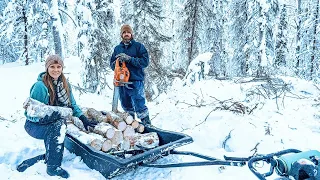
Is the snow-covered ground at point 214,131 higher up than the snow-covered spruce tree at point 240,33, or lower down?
lower down

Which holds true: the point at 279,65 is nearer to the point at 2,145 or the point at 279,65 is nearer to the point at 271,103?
the point at 271,103

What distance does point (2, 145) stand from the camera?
5066 mm

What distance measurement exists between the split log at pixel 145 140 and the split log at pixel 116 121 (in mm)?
267

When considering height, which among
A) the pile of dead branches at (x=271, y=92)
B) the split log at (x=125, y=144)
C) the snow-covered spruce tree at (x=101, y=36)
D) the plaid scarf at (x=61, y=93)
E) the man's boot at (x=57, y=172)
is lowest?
the man's boot at (x=57, y=172)

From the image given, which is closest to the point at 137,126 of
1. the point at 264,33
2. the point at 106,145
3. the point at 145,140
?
the point at 145,140

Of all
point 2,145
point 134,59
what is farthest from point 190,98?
point 2,145

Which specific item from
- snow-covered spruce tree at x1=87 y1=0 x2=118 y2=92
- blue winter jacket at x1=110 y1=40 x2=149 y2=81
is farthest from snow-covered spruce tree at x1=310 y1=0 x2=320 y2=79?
blue winter jacket at x1=110 y1=40 x2=149 y2=81

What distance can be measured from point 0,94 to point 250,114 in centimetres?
901

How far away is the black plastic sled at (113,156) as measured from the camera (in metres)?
3.80

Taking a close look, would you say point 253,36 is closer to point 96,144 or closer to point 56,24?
point 56,24

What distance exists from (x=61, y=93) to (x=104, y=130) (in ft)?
2.96

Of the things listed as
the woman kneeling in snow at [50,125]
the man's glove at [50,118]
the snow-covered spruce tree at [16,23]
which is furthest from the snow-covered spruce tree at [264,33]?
the snow-covered spruce tree at [16,23]

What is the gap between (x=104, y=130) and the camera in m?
4.89

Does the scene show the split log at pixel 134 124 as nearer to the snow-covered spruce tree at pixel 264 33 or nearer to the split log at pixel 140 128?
the split log at pixel 140 128
